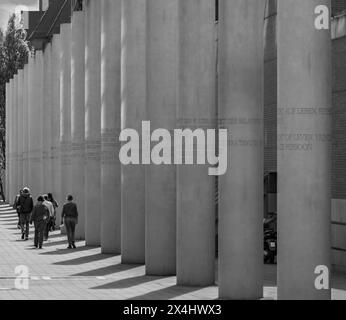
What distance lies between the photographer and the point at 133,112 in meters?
26.3

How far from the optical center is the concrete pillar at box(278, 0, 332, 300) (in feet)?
53.9

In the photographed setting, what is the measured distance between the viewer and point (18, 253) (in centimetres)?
3042

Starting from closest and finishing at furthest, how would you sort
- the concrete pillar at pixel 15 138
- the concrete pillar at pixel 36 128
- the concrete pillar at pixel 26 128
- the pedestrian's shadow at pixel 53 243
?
the pedestrian's shadow at pixel 53 243
the concrete pillar at pixel 36 128
the concrete pillar at pixel 26 128
the concrete pillar at pixel 15 138

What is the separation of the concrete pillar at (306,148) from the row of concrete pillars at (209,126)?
0.05 ft

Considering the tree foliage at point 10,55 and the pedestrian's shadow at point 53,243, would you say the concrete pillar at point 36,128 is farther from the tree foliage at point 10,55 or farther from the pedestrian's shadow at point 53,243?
the tree foliage at point 10,55

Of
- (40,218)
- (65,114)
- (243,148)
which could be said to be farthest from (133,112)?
(65,114)

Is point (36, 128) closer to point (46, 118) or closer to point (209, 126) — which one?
point (46, 118)

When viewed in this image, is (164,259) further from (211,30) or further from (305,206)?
(305,206)

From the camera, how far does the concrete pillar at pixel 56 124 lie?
149 ft

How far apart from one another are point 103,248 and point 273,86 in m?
6.86

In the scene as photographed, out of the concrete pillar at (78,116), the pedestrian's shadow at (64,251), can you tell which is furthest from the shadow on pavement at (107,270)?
the concrete pillar at (78,116)

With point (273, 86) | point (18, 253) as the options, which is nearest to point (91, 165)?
point (18, 253)

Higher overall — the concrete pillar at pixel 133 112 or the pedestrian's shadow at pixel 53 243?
the concrete pillar at pixel 133 112

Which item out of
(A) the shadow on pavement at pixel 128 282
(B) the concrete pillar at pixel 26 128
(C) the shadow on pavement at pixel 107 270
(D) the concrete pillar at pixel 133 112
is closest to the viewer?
(A) the shadow on pavement at pixel 128 282
